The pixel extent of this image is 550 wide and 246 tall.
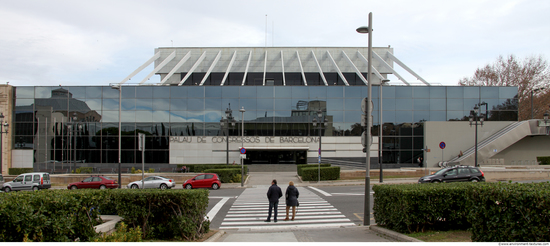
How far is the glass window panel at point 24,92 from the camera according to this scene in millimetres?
45875

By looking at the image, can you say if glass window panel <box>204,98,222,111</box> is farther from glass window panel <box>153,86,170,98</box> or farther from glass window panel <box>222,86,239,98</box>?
glass window panel <box>153,86,170,98</box>

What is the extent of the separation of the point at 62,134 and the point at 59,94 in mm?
5499

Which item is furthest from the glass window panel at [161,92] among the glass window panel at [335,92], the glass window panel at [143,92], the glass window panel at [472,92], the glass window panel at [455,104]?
the glass window panel at [472,92]

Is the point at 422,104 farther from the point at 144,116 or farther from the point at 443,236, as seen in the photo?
the point at 443,236

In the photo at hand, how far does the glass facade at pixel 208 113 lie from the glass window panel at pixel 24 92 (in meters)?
0.14

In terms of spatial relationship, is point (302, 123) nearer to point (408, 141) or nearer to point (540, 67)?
point (408, 141)

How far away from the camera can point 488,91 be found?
4469cm

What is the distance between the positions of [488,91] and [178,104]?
41.4m

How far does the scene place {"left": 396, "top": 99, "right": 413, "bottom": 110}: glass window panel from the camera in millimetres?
45062

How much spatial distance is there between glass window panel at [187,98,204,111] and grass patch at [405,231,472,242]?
39.7m

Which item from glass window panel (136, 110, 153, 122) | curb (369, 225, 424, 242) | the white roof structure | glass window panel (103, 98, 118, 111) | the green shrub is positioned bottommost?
the green shrub

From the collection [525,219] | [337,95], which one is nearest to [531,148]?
[337,95]

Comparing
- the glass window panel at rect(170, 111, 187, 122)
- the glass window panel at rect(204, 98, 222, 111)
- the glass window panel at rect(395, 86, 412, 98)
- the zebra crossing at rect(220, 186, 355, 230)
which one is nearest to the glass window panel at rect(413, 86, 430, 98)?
the glass window panel at rect(395, 86, 412, 98)

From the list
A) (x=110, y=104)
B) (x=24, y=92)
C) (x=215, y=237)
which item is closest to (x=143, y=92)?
(x=110, y=104)
